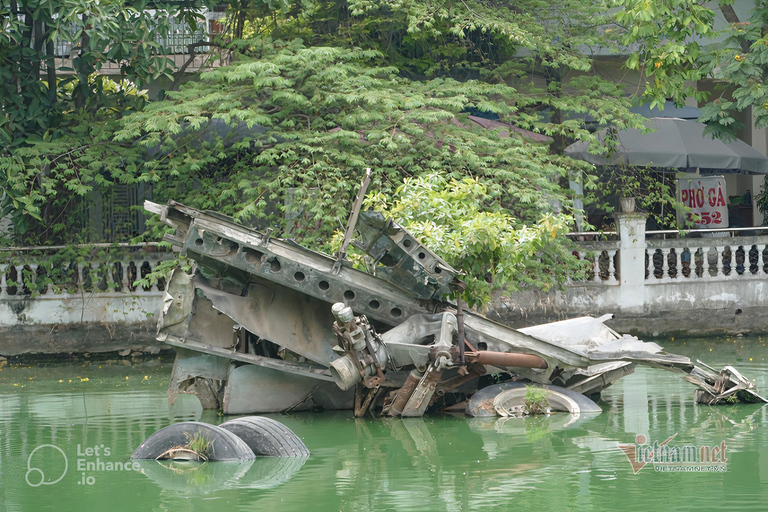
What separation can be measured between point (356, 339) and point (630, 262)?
8.77m

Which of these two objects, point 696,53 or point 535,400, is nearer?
point 535,400

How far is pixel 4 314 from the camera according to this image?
16062 mm

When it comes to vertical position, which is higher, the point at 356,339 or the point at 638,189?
the point at 638,189

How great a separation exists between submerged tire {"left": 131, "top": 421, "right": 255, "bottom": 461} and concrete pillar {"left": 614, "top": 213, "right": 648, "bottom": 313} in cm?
1033

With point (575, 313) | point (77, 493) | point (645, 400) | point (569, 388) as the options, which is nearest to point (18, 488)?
point (77, 493)

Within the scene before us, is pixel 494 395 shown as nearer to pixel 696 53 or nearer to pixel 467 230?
pixel 467 230

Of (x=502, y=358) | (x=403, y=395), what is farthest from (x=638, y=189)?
(x=403, y=395)

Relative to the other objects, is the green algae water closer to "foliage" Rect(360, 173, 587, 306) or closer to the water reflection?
the water reflection

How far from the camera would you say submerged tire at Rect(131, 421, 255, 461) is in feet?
27.3

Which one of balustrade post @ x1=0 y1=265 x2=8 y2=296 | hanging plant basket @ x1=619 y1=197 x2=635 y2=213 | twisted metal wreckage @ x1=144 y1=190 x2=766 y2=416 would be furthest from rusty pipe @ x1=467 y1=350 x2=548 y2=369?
balustrade post @ x1=0 y1=265 x2=8 y2=296

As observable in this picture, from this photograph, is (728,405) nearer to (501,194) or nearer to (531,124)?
(501,194)

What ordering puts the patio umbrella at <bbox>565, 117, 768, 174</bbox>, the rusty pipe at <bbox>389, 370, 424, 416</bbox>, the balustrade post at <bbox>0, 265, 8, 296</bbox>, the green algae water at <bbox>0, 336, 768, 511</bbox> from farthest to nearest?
1. the patio umbrella at <bbox>565, 117, 768, 174</bbox>
2. the balustrade post at <bbox>0, 265, 8, 296</bbox>
3. the rusty pipe at <bbox>389, 370, 424, 416</bbox>
4. the green algae water at <bbox>0, 336, 768, 511</bbox>

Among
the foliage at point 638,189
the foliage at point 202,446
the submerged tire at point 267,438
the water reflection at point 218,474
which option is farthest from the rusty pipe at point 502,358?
the foliage at point 638,189

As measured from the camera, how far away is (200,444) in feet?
27.2
